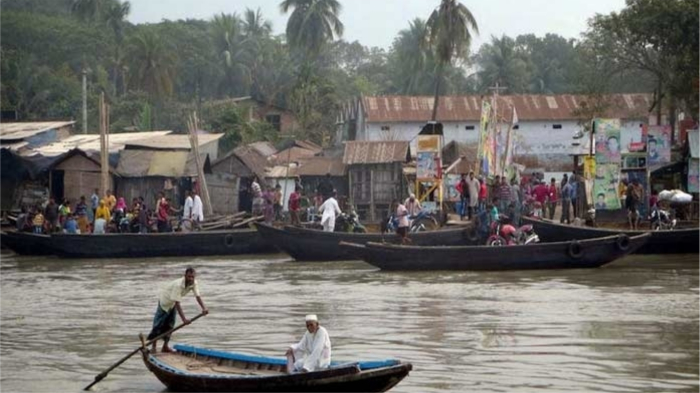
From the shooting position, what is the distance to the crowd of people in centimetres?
2886

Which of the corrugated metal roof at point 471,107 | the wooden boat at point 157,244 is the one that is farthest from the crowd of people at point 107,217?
the corrugated metal roof at point 471,107

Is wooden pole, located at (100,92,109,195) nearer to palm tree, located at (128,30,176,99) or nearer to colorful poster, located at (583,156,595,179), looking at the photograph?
colorful poster, located at (583,156,595,179)

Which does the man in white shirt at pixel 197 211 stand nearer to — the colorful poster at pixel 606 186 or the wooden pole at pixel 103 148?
the wooden pole at pixel 103 148

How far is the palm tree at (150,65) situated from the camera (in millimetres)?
52406

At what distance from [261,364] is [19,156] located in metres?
23.4

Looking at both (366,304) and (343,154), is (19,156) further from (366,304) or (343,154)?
(366,304)

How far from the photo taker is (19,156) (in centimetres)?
3344

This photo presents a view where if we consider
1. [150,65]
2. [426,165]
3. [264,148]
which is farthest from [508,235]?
[150,65]

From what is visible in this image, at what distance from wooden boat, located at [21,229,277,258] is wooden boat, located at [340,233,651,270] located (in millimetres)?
5460

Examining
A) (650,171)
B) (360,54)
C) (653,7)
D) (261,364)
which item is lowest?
(261,364)

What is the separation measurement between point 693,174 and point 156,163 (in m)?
13.6

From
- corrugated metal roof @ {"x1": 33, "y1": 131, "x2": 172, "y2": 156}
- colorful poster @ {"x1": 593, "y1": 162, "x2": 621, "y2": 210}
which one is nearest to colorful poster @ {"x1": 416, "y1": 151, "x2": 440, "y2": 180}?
colorful poster @ {"x1": 593, "y1": 162, "x2": 621, "y2": 210}

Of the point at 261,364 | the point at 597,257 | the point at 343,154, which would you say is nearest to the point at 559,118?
the point at 343,154

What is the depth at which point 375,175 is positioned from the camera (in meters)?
33.2
